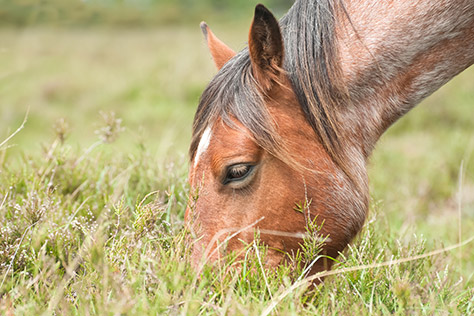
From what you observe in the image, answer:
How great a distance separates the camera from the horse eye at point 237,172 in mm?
2039

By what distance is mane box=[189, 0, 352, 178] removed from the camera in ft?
6.73

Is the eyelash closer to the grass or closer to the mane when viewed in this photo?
the mane

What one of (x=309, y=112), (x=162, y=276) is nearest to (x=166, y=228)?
(x=162, y=276)

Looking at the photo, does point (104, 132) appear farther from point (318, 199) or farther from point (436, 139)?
point (436, 139)

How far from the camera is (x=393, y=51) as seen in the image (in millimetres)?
2217

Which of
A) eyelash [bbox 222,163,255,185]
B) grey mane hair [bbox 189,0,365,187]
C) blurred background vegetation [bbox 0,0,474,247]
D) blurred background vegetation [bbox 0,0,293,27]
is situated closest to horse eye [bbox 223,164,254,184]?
eyelash [bbox 222,163,255,185]

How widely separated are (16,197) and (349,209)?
1.70 meters

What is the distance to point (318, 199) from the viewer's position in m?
2.12

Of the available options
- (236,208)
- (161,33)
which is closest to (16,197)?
(236,208)

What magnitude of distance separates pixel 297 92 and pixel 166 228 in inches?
36.1

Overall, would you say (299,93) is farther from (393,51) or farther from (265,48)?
(393,51)

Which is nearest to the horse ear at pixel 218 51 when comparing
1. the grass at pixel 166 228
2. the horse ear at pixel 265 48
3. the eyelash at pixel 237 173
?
the horse ear at pixel 265 48

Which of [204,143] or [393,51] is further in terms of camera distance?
[393,51]

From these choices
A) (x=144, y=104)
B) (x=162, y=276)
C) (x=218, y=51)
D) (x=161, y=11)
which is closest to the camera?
(x=162, y=276)
